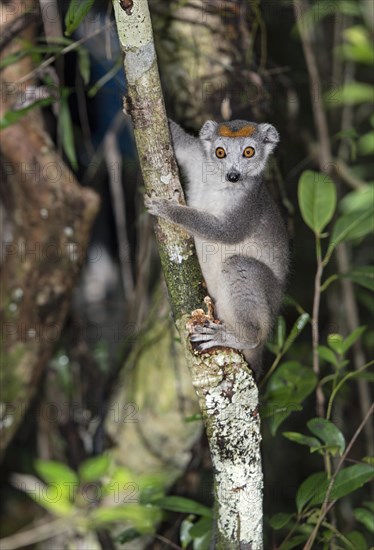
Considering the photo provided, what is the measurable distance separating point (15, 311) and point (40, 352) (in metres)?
0.38

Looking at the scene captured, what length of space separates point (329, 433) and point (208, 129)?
2.01 m

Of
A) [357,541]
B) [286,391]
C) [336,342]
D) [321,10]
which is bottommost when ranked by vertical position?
[357,541]

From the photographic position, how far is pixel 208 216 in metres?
4.09

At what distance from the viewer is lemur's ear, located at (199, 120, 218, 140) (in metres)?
4.41

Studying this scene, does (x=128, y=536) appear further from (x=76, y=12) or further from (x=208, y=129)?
(x=76, y=12)

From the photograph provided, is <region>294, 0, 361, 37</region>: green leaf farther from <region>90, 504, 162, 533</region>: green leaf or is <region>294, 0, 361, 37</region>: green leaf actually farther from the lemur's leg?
<region>90, 504, 162, 533</region>: green leaf

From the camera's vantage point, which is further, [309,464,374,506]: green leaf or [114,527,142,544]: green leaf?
[114,527,142,544]: green leaf

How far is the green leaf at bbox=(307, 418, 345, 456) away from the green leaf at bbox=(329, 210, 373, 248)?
39.8 inches

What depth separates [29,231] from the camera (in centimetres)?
492

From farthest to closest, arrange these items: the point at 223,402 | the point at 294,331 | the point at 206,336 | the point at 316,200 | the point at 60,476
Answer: the point at 60,476
the point at 316,200
the point at 294,331
the point at 206,336
the point at 223,402

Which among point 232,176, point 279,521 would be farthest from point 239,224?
point 279,521

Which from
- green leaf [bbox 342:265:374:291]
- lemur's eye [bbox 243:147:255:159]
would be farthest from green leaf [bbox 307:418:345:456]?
lemur's eye [bbox 243:147:255:159]

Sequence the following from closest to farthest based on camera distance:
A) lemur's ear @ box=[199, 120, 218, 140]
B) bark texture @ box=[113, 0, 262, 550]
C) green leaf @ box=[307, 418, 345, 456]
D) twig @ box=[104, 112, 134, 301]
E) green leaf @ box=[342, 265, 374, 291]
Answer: bark texture @ box=[113, 0, 262, 550]
green leaf @ box=[307, 418, 345, 456]
green leaf @ box=[342, 265, 374, 291]
lemur's ear @ box=[199, 120, 218, 140]
twig @ box=[104, 112, 134, 301]

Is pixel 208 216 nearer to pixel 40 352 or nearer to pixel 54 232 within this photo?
pixel 54 232
